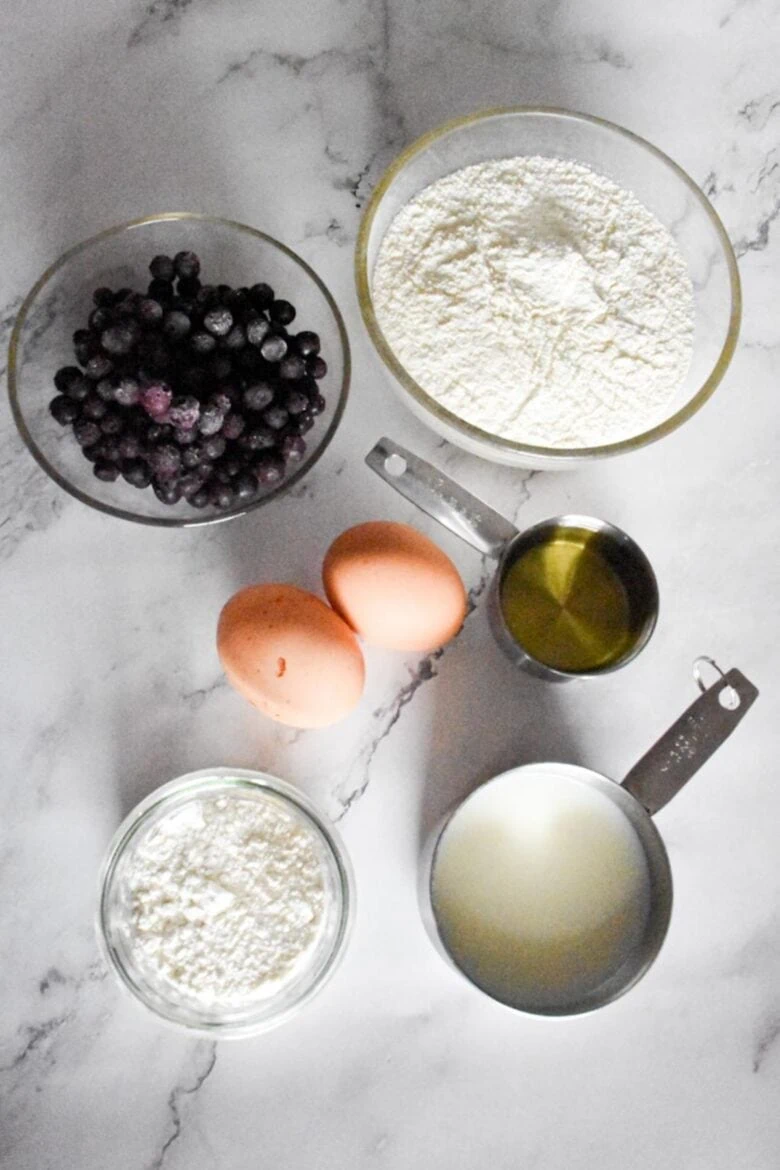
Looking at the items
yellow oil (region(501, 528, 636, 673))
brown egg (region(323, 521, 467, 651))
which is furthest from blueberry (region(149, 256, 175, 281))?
yellow oil (region(501, 528, 636, 673))

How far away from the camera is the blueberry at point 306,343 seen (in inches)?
41.0

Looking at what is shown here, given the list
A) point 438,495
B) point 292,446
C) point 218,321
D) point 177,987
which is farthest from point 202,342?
point 177,987

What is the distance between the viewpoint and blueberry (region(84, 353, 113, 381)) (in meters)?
0.99

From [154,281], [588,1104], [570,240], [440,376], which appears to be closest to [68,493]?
[154,281]

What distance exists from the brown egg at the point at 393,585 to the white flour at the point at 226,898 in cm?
22

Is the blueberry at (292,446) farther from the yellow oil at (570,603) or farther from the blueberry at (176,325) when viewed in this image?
the yellow oil at (570,603)

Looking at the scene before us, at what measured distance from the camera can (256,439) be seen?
40.3 inches

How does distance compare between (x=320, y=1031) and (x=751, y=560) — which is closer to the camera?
(x=320, y=1031)

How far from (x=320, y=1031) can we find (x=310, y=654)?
16.5 inches

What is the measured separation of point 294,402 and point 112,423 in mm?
175

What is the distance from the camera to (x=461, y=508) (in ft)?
3.55

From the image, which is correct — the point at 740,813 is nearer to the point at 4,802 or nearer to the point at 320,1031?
the point at 320,1031

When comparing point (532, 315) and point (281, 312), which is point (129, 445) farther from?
point (532, 315)

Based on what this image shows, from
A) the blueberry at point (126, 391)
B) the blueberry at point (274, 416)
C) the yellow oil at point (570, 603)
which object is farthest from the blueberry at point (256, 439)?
the yellow oil at point (570, 603)
